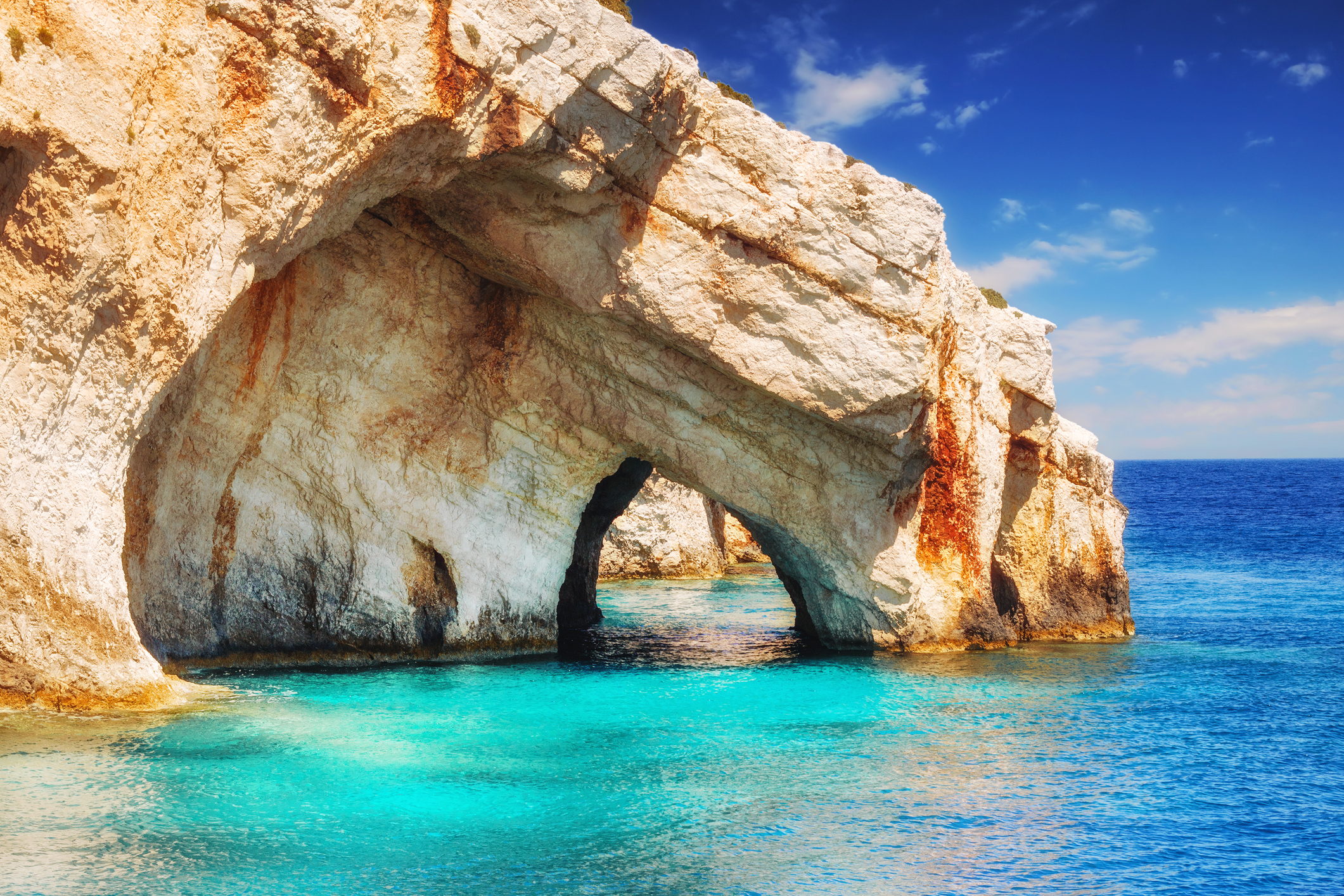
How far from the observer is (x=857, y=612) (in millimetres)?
20766

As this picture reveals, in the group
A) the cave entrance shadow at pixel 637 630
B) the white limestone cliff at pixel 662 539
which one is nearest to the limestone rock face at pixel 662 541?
the white limestone cliff at pixel 662 539

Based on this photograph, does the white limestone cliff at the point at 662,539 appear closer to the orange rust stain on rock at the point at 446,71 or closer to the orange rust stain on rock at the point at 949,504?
the orange rust stain on rock at the point at 949,504

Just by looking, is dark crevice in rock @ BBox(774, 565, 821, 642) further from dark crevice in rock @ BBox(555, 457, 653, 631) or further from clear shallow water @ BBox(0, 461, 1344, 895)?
dark crevice in rock @ BBox(555, 457, 653, 631)

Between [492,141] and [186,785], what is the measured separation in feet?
29.0

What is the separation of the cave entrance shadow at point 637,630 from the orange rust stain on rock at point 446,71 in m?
9.25

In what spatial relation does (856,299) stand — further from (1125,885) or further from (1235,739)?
(1125,885)

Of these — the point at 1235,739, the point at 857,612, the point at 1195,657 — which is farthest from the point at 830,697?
the point at 1195,657

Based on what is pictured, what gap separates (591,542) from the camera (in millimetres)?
26859

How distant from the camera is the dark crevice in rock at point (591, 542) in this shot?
2553cm

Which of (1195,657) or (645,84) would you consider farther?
(1195,657)

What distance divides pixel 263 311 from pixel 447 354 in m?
3.26

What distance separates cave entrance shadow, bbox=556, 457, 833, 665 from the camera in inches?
820

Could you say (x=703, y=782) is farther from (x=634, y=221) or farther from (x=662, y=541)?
(x=662, y=541)

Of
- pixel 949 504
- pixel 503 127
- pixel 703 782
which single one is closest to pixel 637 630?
pixel 949 504
